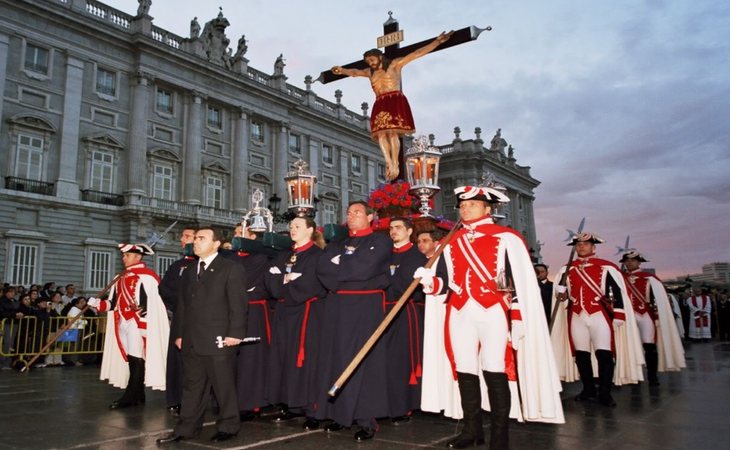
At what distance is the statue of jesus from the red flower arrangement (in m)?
2.08

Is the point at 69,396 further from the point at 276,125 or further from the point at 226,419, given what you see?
the point at 276,125

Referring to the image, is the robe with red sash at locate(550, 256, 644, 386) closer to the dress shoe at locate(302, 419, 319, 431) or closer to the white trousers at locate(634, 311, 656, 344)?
the white trousers at locate(634, 311, 656, 344)

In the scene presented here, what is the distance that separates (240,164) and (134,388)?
2966 cm

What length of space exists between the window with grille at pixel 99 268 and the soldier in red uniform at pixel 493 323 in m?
27.3

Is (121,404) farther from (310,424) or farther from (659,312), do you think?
(659,312)

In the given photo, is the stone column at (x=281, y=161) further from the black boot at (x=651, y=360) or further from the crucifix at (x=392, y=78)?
the black boot at (x=651, y=360)

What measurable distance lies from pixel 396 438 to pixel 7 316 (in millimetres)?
11541

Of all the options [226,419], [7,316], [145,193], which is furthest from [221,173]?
[226,419]

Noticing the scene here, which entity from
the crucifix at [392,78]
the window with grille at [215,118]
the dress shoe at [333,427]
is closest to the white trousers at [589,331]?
the dress shoe at [333,427]

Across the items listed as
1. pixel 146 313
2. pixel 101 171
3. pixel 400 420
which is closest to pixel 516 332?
pixel 400 420

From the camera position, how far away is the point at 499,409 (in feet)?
14.1

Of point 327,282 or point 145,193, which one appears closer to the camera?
point 327,282

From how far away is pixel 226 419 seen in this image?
4.98 metres

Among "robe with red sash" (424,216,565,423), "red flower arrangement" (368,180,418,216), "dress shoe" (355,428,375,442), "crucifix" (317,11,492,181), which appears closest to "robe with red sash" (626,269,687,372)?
"red flower arrangement" (368,180,418,216)
